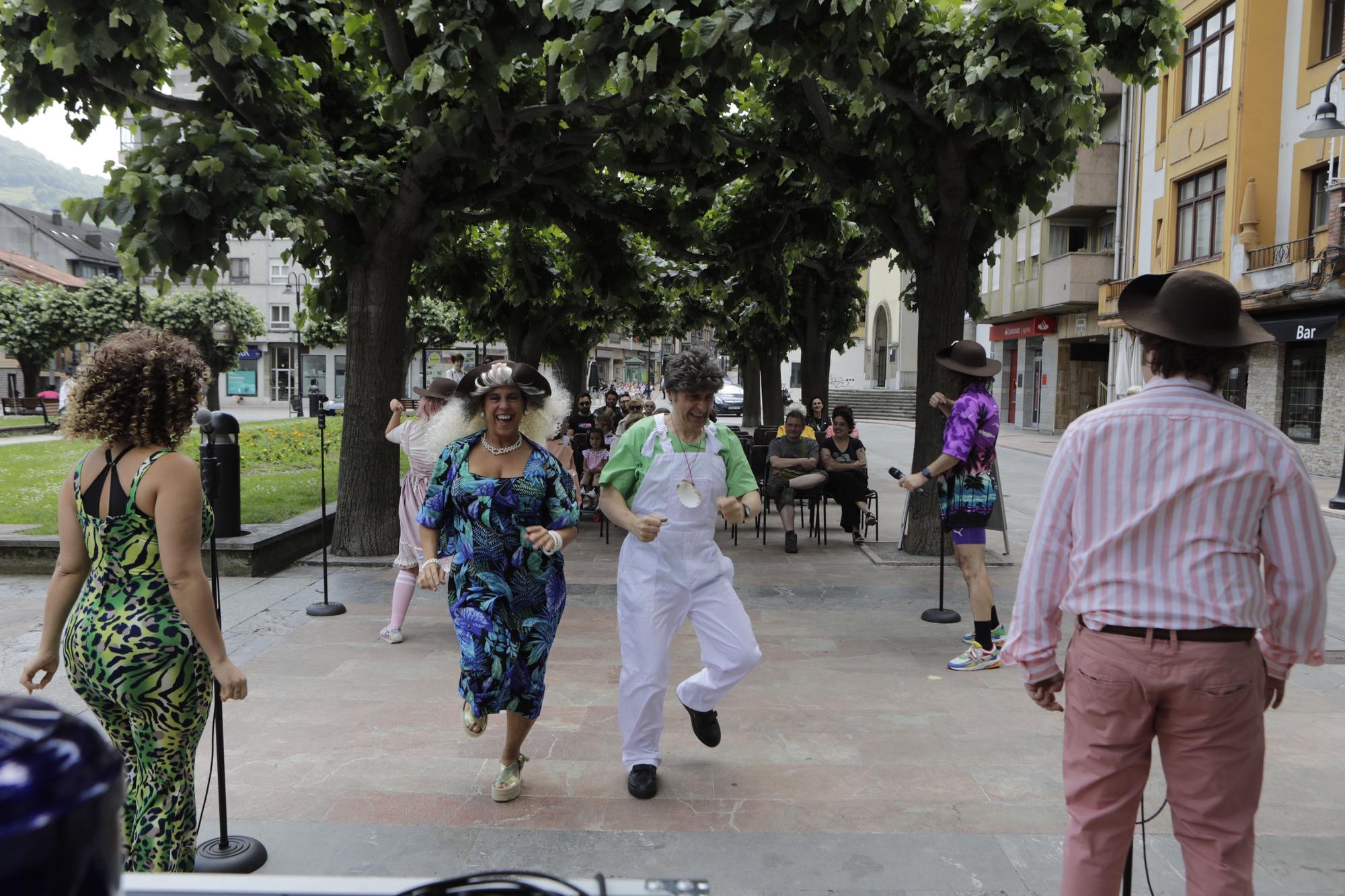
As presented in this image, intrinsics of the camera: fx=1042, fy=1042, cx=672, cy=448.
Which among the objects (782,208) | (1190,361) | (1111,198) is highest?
(1111,198)

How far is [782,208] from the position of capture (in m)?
12.8

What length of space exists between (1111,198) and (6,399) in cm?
3657

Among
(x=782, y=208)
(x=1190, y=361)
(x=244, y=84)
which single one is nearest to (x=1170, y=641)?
(x=1190, y=361)

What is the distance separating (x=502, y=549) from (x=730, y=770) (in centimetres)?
145

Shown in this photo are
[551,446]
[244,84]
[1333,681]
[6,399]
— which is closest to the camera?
[551,446]

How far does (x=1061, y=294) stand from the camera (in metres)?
31.5

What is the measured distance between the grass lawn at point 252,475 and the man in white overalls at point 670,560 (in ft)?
13.6

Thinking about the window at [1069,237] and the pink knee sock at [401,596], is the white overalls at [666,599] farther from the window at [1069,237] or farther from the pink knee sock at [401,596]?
the window at [1069,237]

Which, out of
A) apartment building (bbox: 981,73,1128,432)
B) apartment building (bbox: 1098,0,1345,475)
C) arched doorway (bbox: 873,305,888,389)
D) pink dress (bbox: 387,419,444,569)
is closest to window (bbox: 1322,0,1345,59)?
apartment building (bbox: 1098,0,1345,475)

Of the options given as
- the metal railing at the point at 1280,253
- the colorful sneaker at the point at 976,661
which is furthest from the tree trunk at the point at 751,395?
the colorful sneaker at the point at 976,661

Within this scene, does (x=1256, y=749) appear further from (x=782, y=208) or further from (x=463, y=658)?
(x=782, y=208)

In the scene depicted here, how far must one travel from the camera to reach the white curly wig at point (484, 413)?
4250mm

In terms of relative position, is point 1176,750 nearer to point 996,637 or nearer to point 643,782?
point 643,782

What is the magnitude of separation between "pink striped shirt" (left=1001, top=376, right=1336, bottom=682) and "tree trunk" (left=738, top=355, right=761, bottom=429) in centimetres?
2828
